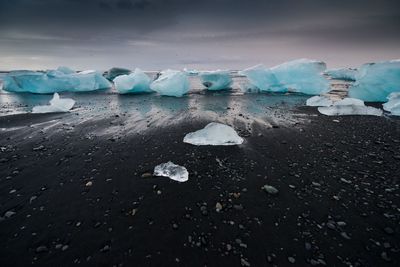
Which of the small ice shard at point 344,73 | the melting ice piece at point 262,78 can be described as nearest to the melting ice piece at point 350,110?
the melting ice piece at point 262,78

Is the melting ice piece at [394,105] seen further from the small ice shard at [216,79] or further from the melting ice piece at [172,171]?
the small ice shard at [216,79]

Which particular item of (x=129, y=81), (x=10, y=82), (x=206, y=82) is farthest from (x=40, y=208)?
(x=10, y=82)

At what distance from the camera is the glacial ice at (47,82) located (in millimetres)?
16812

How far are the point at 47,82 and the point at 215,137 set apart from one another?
17.2 m

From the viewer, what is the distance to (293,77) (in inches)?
653

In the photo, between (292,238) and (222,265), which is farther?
(292,238)

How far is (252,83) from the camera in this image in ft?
59.4

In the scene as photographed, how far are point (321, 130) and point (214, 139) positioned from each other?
3756mm

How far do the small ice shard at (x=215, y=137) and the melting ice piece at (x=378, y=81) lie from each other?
437 inches

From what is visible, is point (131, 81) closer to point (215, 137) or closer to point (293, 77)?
point (293, 77)

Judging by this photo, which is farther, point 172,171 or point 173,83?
point 173,83

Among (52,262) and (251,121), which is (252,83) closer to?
(251,121)

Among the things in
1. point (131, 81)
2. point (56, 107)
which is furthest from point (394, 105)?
point (131, 81)

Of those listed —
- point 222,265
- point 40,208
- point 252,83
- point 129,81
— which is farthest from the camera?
point 252,83
